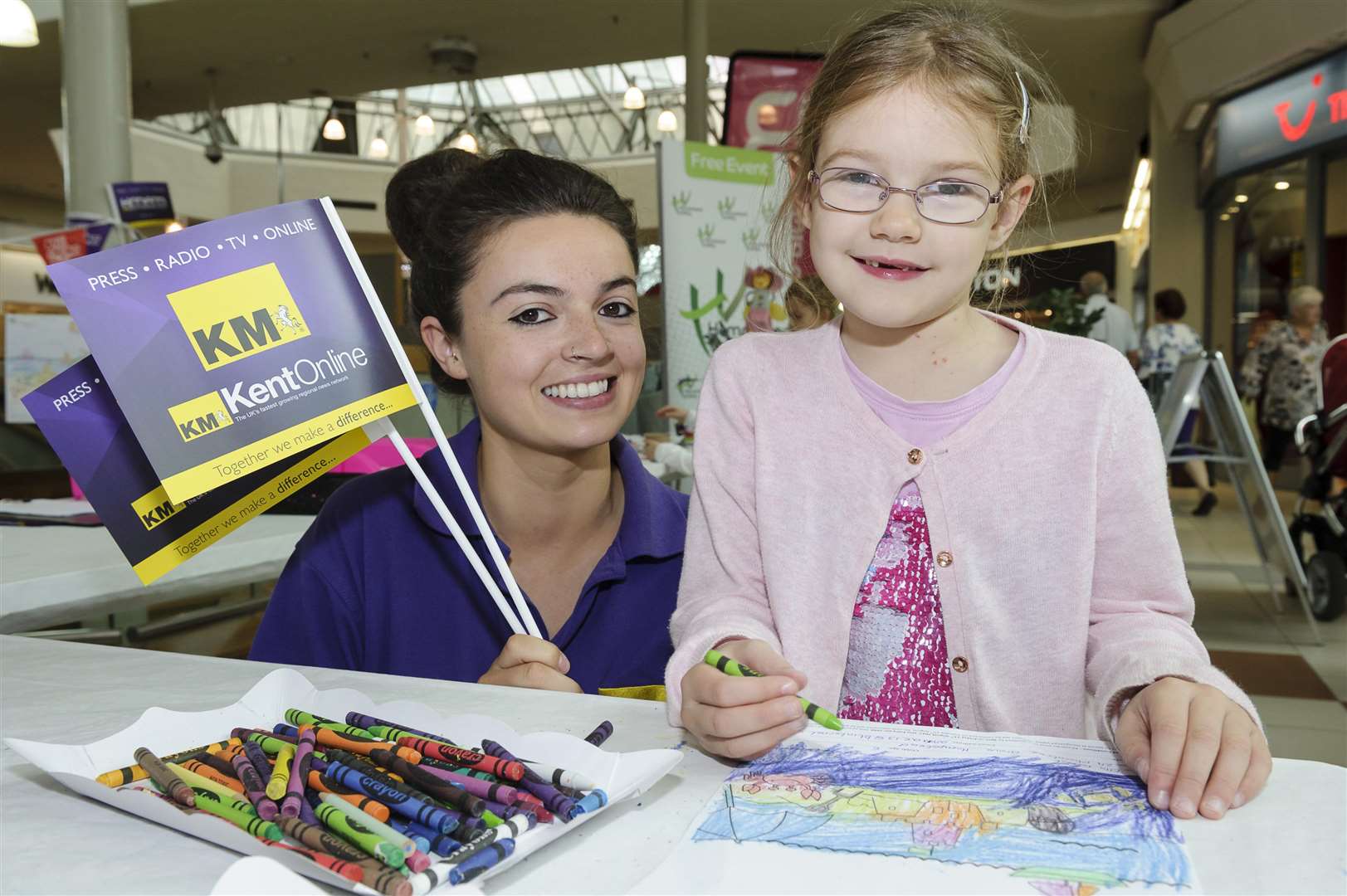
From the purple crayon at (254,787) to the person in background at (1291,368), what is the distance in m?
8.06

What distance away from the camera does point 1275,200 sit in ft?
30.0

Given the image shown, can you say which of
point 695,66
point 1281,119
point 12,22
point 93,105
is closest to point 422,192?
point 12,22

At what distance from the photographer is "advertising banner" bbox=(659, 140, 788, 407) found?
4.28 meters

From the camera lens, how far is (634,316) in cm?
164

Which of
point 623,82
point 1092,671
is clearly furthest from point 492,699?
point 623,82

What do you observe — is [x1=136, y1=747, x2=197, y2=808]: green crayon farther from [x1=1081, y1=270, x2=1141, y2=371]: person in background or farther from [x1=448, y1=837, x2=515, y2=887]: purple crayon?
[x1=1081, y1=270, x2=1141, y2=371]: person in background

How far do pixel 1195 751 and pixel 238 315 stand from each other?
89cm

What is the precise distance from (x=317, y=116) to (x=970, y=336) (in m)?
19.9

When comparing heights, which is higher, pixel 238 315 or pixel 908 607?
pixel 238 315

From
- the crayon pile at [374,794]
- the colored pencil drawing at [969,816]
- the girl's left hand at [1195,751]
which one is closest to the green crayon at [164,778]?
the crayon pile at [374,794]

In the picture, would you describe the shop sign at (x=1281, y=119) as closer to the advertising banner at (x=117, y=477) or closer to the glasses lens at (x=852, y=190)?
the glasses lens at (x=852, y=190)

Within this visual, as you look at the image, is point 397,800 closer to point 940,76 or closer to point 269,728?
point 269,728

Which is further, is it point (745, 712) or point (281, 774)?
point (745, 712)

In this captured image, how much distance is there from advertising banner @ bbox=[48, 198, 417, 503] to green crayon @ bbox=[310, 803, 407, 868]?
0.41m
